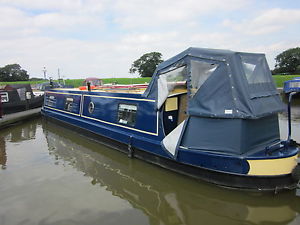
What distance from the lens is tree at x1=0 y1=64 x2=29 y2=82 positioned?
181 feet

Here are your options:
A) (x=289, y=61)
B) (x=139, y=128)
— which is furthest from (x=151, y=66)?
(x=139, y=128)

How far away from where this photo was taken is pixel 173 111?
572cm

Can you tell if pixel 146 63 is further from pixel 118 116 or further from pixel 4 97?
pixel 118 116

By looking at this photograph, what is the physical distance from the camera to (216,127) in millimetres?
4426

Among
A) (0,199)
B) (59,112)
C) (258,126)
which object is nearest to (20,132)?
(59,112)

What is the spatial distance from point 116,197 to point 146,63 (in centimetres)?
6614

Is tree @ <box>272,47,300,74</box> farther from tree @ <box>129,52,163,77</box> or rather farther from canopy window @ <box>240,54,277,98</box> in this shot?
canopy window @ <box>240,54,277,98</box>

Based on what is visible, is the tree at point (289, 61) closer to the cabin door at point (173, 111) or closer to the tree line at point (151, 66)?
the tree line at point (151, 66)

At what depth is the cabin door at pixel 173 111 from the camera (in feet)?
18.3

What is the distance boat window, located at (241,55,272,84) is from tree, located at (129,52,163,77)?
60.2 metres

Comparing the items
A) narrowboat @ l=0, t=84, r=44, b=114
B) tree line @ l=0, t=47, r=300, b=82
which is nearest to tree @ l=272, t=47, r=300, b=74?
tree line @ l=0, t=47, r=300, b=82

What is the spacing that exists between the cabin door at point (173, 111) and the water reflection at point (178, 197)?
41.8 inches

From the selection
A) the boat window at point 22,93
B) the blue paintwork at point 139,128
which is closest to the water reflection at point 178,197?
the blue paintwork at point 139,128

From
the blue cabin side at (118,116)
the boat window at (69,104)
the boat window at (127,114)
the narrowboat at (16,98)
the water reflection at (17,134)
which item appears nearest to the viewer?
the blue cabin side at (118,116)
